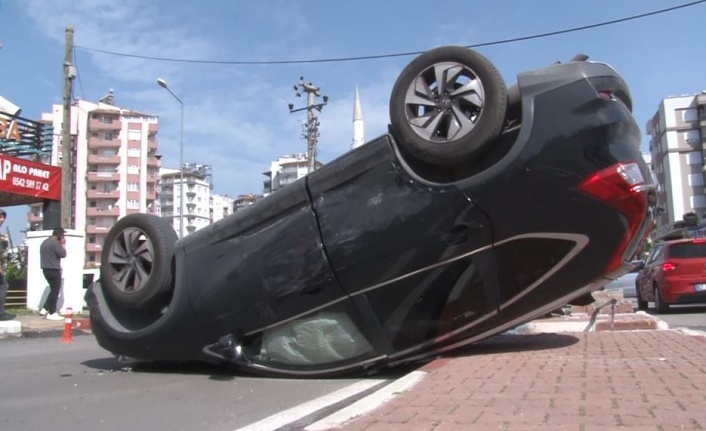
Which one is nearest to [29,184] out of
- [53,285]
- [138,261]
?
[53,285]

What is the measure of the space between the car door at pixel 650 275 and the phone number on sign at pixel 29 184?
1517 centimetres

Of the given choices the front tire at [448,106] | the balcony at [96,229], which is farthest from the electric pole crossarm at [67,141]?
the balcony at [96,229]

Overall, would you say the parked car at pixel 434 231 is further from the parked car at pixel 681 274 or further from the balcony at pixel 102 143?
the balcony at pixel 102 143

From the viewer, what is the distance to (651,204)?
483 cm

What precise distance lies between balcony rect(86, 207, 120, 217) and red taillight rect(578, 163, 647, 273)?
108081 mm

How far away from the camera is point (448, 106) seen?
16.0ft

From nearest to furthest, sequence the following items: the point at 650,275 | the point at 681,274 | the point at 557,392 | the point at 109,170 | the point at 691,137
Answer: the point at 557,392 < the point at 681,274 < the point at 650,275 < the point at 691,137 < the point at 109,170

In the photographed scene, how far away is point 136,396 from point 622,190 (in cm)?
402

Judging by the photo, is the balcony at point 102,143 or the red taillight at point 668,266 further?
the balcony at point 102,143

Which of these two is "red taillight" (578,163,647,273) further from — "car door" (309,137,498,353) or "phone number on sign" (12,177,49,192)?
"phone number on sign" (12,177,49,192)

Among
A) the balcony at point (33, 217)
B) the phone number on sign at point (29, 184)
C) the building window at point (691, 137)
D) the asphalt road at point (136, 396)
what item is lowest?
the asphalt road at point (136, 396)

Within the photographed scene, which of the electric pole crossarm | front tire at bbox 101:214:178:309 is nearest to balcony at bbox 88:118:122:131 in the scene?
the electric pole crossarm

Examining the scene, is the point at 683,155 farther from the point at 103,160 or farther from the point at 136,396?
the point at 136,396

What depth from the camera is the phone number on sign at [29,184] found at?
52.5 feet
